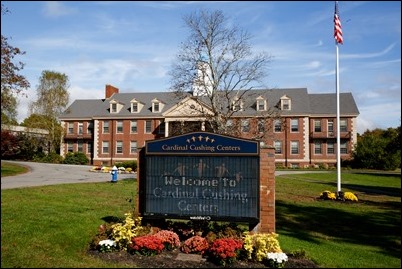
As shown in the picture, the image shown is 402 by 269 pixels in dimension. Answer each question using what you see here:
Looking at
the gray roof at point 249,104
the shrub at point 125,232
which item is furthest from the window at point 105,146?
the shrub at point 125,232

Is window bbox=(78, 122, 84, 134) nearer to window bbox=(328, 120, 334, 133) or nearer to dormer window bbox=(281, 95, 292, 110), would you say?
dormer window bbox=(281, 95, 292, 110)

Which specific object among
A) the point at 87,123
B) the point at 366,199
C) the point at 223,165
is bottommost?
the point at 366,199

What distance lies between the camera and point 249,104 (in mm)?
51500

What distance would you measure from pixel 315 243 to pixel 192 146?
4334 mm

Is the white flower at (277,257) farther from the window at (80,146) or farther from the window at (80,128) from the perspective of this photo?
the window at (80,128)

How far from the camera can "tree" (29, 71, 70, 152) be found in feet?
173

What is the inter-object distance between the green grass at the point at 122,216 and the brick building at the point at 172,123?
3057cm

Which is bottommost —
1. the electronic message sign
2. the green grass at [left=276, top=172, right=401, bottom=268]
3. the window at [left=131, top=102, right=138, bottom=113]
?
the green grass at [left=276, top=172, right=401, bottom=268]

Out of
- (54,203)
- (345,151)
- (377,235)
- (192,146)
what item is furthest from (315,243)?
(345,151)

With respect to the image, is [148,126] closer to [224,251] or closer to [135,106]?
[135,106]

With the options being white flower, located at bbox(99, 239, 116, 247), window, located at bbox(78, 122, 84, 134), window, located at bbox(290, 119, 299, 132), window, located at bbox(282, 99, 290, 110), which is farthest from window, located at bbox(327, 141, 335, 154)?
white flower, located at bbox(99, 239, 116, 247)

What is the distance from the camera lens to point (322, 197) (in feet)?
64.8

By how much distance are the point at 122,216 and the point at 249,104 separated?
41.2 metres

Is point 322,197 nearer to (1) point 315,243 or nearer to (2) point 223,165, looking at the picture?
(1) point 315,243
